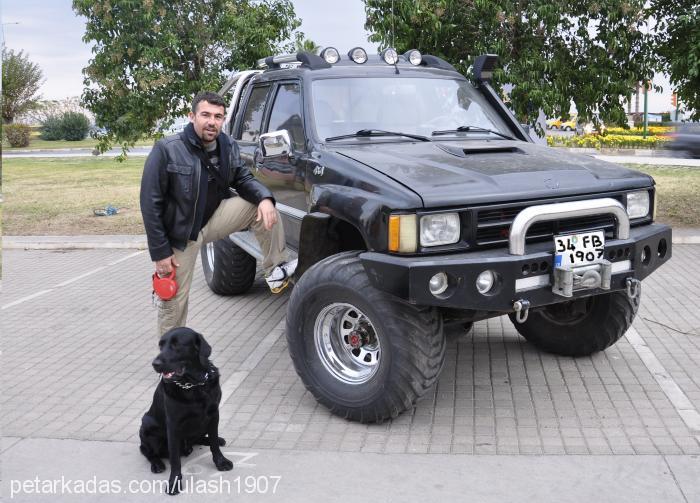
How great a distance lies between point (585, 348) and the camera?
229 inches

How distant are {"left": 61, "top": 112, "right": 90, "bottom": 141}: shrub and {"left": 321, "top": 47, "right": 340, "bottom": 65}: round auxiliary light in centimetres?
4382

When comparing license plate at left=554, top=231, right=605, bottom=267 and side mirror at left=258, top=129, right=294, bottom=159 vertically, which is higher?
side mirror at left=258, top=129, right=294, bottom=159

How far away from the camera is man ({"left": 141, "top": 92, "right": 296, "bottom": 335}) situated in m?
4.83

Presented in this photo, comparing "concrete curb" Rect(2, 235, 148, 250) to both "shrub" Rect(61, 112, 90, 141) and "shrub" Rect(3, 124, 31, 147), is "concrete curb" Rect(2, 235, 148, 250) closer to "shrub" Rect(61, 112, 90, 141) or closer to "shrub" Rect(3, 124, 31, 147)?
"shrub" Rect(3, 124, 31, 147)

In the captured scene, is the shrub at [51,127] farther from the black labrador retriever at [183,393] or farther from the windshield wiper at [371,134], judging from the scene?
the black labrador retriever at [183,393]

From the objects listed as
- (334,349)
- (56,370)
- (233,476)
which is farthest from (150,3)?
(233,476)

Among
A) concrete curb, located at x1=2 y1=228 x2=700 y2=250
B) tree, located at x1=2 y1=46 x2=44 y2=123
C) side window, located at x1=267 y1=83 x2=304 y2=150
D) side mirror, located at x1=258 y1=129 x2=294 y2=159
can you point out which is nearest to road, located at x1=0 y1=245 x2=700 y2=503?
side mirror, located at x1=258 y1=129 x2=294 y2=159

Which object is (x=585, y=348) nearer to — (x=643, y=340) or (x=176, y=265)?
(x=643, y=340)

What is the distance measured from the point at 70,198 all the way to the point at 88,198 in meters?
0.40

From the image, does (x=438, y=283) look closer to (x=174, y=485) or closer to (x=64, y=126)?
(x=174, y=485)

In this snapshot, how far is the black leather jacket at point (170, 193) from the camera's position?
4789 mm

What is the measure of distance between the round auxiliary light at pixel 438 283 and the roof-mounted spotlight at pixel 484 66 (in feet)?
9.04

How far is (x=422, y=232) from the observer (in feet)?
14.2

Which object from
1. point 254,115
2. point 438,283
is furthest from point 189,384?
point 254,115
